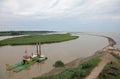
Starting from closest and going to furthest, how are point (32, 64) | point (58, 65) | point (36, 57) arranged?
point (58, 65), point (32, 64), point (36, 57)

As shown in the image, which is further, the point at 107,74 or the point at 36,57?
the point at 36,57

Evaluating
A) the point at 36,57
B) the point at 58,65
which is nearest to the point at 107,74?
the point at 58,65

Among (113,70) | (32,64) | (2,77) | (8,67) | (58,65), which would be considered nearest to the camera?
(113,70)

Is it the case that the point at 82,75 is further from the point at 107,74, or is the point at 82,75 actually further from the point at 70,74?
the point at 107,74

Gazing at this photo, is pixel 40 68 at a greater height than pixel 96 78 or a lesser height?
lesser

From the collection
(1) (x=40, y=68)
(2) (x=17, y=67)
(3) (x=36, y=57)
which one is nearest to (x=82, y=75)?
(1) (x=40, y=68)

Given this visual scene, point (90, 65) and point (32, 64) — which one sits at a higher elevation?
point (90, 65)

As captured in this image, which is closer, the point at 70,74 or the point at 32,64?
the point at 70,74

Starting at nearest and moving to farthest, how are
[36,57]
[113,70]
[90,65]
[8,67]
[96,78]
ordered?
[96,78], [113,70], [90,65], [8,67], [36,57]

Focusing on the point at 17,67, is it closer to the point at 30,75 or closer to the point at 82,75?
the point at 30,75
